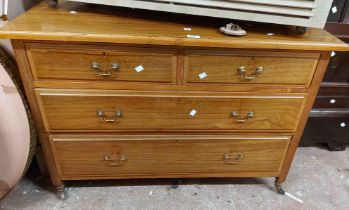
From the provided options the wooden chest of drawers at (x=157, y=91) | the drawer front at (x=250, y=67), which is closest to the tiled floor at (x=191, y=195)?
the wooden chest of drawers at (x=157, y=91)

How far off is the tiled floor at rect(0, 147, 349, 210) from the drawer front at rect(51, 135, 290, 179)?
143 millimetres

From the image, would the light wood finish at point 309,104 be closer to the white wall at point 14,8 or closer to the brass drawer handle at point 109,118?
the brass drawer handle at point 109,118

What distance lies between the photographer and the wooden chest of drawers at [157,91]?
83 cm

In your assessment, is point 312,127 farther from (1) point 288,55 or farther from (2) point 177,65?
(2) point 177,65

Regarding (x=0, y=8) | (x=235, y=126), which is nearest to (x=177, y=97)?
(x=235, y=126)

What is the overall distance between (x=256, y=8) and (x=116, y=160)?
0.80 m

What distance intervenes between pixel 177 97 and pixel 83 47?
→ 0.36 metres

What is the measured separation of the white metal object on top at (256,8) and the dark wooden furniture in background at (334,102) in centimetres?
40

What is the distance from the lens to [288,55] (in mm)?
883

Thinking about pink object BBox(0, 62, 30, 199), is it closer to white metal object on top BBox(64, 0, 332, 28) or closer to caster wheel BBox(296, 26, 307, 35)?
white metal object on top BBox(64, 0, 332, 28)

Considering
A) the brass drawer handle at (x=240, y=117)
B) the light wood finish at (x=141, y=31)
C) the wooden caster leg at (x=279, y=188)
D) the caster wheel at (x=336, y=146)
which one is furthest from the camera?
the caster wheel at (x=336, y=146)

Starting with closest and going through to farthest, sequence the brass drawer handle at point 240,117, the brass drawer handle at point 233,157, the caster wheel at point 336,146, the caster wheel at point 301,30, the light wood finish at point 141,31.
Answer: the light wood finish at point 141,31, the caster wheel at point 301,30, the brass drawer handle at point 240,117, the brass drawer handle at point 233,157, the caster wheel at point 336,146

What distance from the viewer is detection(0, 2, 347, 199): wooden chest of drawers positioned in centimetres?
83

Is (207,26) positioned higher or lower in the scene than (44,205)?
higher
